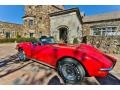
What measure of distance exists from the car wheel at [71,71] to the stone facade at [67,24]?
1366cm

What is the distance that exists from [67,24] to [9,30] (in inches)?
745

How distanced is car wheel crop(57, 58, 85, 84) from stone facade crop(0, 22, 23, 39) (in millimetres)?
28779

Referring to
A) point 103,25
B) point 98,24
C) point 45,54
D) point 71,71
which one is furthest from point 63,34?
point 71,71

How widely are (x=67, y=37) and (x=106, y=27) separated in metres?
5.61

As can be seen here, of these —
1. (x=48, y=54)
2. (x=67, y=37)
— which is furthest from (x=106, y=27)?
(x=48, y=54)

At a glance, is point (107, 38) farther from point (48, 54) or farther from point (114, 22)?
point (48, 54)

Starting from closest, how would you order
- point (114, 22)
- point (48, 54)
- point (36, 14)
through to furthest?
point (48, 54) < point (114, 22) < point (36, 14)

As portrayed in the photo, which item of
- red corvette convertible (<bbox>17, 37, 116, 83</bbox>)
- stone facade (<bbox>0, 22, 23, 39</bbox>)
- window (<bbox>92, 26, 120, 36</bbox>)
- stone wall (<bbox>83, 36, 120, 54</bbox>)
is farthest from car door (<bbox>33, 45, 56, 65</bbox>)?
stone facade (<bbox>0, 22, 23, 39</bbox>)

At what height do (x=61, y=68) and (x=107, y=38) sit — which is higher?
(x=107, y=38)

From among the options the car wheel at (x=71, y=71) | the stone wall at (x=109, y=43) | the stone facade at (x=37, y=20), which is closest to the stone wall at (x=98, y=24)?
the stone wall at (x=109, y=43)

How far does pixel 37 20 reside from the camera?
965 inches

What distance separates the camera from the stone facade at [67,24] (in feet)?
58.3
